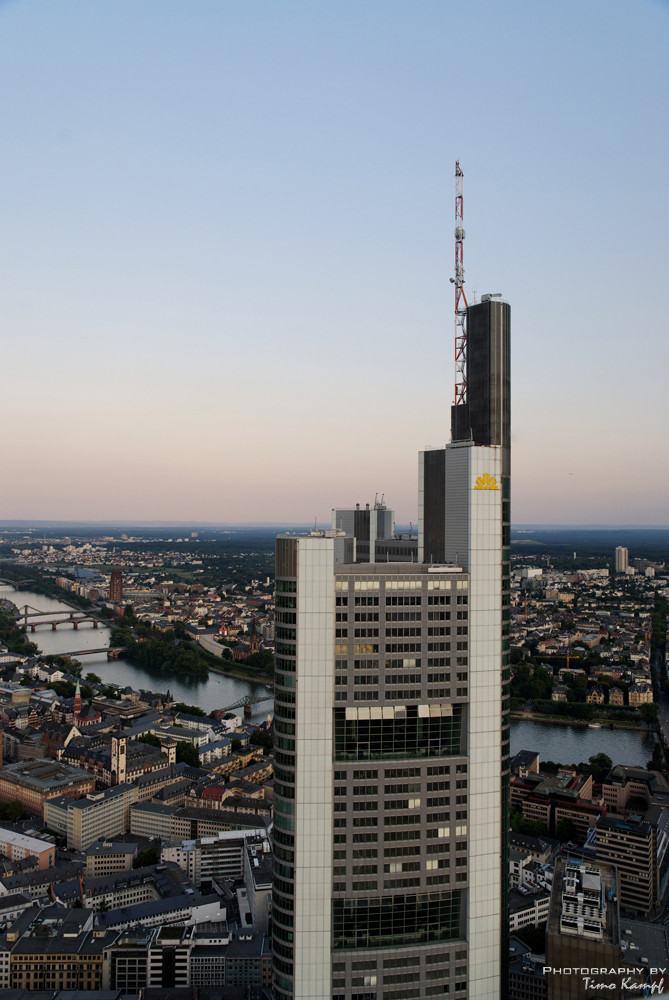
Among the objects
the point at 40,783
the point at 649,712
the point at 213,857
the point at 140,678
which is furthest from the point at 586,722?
the point at 140,678

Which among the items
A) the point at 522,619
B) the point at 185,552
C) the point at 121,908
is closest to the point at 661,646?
the point at 522,619

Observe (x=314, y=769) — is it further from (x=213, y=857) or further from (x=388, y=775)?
(x=213, y=857)

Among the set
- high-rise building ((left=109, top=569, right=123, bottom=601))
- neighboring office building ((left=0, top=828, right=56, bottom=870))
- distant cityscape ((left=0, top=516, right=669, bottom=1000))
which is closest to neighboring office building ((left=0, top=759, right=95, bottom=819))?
distant cityscape ((left=0, top=516, right=669, bottom=1000))

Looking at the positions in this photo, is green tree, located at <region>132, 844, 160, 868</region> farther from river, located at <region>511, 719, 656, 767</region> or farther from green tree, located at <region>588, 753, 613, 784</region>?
river, located at <region>511, 719, 656, 767</region>

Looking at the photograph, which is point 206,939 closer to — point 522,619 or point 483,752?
point 483,752

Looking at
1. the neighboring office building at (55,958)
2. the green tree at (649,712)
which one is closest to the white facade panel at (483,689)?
the neighboring office building at (55,958)

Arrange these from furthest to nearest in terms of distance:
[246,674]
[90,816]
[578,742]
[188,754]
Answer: [246,674] < [578,742] < [188,754] < [90,816]
